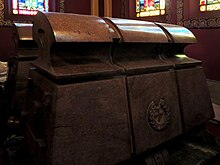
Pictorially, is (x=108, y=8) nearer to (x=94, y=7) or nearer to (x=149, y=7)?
(x=94, y=7)

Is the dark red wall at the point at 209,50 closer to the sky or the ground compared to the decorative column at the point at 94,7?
closer to the ground

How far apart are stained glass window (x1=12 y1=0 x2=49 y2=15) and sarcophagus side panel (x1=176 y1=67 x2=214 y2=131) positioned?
4.21 m

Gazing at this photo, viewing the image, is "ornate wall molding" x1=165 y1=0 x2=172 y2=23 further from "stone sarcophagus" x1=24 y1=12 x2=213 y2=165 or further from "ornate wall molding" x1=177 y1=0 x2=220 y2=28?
"stone sarcophagus" x1=24 y1=12 x2=213 y2=165

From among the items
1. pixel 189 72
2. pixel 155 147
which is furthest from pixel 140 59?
pixel 155 147

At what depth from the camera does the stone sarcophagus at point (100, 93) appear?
0.83m

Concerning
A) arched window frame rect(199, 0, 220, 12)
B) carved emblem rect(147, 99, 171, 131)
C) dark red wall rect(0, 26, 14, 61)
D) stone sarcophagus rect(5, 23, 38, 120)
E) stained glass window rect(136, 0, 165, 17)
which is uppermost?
stained glass window rect(136, 0, 165, 17)

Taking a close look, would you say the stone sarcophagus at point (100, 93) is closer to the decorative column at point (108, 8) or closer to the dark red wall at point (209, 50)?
the dark red wall at point (209, 50)

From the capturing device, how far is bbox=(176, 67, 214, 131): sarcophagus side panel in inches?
52.1

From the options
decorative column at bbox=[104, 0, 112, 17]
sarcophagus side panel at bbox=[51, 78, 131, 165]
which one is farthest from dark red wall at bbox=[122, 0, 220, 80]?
sarcophagus side panel at bbox=[51, 78, 131, 165]

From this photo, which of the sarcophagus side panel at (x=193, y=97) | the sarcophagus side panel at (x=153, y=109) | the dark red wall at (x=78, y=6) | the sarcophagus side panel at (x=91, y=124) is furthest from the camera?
the dark red wall at (x=78, y=6)

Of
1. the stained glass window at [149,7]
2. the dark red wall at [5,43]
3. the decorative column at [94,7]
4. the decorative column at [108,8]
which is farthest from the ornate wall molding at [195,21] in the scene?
the dark red wall at [5,43]

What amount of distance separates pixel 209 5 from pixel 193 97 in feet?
8.65

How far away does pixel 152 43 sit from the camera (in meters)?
1.25

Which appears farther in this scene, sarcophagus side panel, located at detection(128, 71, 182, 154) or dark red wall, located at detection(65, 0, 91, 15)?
dark red wall, located at detection(65, 0, 91, 15)
